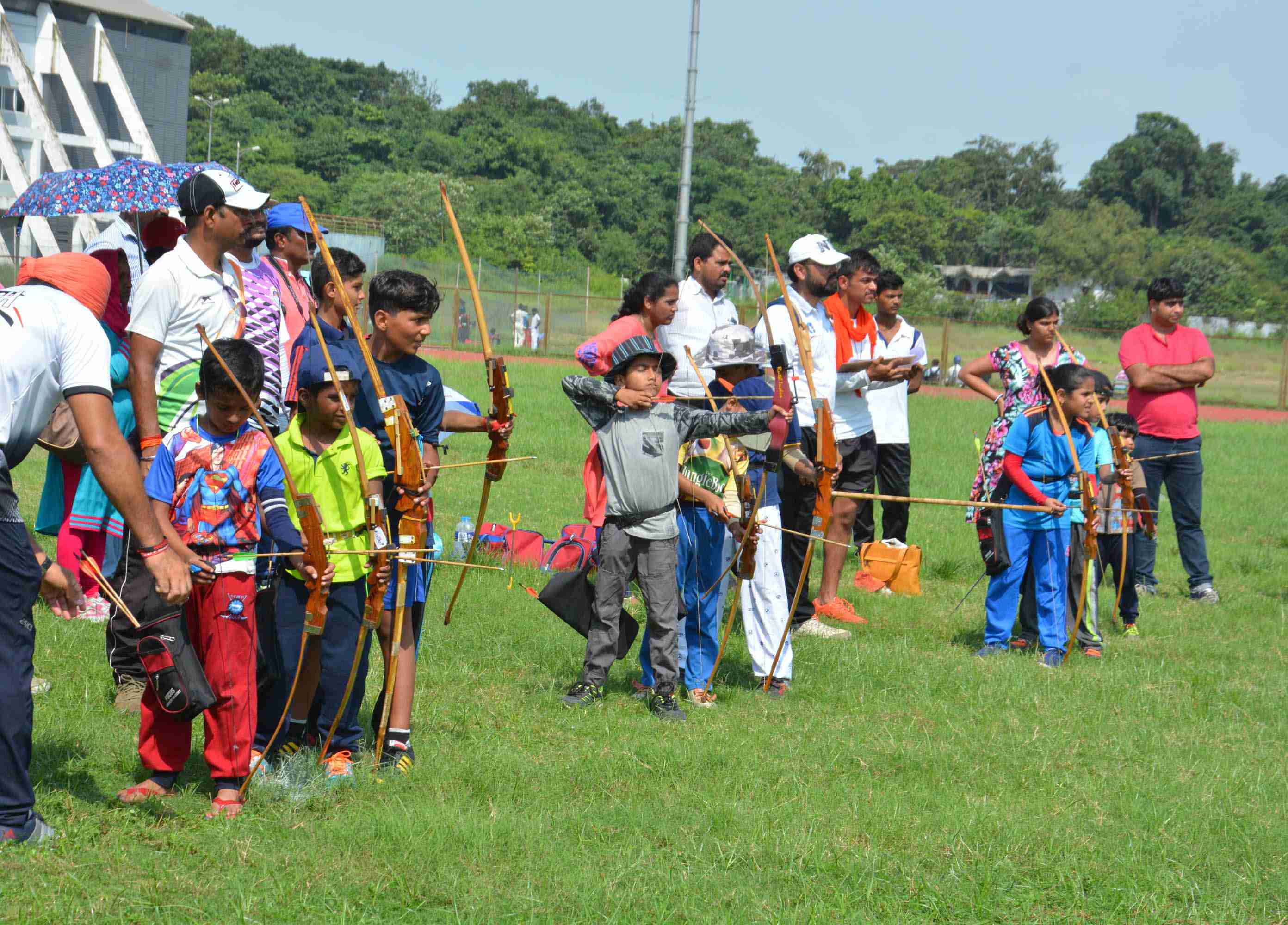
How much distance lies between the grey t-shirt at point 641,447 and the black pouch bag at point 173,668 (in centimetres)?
200

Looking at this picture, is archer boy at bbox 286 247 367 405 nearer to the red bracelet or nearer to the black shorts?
the red bracelet

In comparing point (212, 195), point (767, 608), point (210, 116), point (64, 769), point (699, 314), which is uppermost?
point (210, 116)

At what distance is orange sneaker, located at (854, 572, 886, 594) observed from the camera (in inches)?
344

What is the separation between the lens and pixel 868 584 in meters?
8.76

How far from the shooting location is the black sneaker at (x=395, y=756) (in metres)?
4.59

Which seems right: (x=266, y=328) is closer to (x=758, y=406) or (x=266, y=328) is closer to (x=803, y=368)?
(x=758, y=406)

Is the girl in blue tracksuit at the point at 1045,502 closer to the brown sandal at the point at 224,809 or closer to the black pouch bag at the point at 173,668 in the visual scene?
the brown sandal at the point at 224,809

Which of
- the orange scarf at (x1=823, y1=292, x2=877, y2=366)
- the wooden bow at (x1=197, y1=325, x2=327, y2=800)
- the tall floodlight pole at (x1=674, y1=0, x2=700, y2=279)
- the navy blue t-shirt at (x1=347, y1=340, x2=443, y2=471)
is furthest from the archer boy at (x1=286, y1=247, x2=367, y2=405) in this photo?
the tall floodlight pole at (x1=674, y1=0, x2=700, y2=279)

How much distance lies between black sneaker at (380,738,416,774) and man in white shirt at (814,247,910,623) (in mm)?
3633

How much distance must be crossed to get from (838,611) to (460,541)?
2.61m

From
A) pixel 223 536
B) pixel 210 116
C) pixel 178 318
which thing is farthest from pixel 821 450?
pixel 210 116

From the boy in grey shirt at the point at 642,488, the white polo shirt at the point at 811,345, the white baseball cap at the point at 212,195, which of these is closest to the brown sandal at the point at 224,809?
the boy in grey shirt at the point at 642,488

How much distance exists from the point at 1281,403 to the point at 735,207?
143ft

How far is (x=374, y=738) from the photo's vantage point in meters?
4.94
